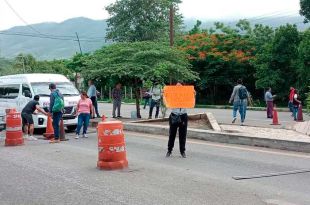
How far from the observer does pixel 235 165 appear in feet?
32.9

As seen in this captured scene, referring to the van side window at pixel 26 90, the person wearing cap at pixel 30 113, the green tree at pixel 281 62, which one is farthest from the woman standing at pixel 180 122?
the green tree at pixel 281 62

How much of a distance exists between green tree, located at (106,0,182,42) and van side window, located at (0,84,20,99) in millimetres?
29933

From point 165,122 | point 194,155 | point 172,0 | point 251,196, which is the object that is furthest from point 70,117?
point 172,0

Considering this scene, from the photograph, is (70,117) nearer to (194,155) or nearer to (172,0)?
(194,155)

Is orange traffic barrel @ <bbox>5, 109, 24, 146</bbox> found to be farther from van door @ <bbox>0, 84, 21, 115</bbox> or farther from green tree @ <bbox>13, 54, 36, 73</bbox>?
green tree @ <bbox>13, 54, 36, 73</bbox>

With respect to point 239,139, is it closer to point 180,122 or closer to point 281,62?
point 180,122

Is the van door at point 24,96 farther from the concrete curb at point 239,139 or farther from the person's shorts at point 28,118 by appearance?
the concrete curb at point 239,139

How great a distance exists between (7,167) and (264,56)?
91.2ft

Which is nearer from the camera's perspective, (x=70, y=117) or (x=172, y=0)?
(x=70, y=117)

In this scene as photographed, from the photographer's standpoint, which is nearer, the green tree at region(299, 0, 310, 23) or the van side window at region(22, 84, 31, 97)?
the van side window at region(22, 84, 31, 97)

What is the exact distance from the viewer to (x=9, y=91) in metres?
19.9

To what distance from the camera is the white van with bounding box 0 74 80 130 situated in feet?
59.5

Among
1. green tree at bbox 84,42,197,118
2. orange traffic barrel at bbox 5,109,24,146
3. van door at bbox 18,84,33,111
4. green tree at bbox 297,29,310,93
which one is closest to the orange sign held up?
orange traffic barrel at bbox 5,109,24,146

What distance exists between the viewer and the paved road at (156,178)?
7355mm
